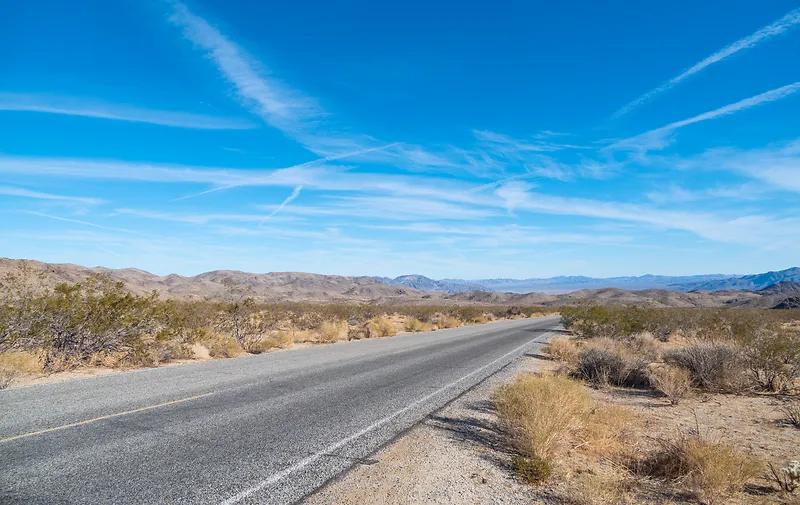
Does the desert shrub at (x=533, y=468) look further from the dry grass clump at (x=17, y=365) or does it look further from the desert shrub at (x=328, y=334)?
the desert shrub at (x=328, y=334)

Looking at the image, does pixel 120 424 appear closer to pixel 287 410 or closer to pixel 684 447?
pixel 287 410

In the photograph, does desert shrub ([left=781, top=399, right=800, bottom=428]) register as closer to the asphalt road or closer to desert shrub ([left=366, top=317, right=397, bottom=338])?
the asphalt road

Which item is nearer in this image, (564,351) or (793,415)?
(793,415)

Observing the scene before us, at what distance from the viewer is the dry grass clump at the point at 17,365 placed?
359 inches

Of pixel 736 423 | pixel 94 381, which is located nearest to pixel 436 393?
pixel 736 423

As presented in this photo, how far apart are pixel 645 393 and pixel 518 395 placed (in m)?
5.16

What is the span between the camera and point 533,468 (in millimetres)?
5078

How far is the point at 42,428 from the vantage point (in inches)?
234

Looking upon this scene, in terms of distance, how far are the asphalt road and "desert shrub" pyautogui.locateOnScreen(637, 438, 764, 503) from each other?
3489 mm

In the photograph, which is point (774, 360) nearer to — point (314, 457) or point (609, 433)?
point (609, 433)

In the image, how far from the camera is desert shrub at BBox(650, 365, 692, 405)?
9242 mm

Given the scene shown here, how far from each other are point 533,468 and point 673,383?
20.0ft

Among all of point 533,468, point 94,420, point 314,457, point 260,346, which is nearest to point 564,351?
point 260,346

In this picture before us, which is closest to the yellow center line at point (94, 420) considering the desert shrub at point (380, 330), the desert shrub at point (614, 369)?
the desert shrub at point (614, 369)
